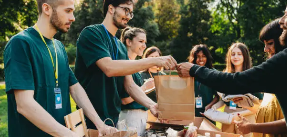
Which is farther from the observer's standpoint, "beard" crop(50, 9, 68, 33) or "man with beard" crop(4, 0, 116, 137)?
"beard" crop(50, 9, 68, 33)

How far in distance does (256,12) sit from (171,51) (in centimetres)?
877

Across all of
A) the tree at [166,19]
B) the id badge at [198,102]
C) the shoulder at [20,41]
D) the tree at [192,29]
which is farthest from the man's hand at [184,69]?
the tree at [166,19]

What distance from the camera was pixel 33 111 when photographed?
4.86 ft

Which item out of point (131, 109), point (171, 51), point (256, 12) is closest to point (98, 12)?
point (171, 51)

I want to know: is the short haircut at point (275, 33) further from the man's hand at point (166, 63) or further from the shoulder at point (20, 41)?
the shoulder at point (20, 41)

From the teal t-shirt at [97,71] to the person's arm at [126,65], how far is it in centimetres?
6

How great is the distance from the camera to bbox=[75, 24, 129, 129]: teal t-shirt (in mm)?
2084

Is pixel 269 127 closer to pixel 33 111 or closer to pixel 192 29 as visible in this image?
pixel 33 111

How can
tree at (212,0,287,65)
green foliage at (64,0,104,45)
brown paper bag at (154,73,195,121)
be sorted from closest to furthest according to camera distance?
1. brown paper bag at (154,73,195,121)
2. tree at (212,0,287,65)
3. green foliage at (64,0,104,45)

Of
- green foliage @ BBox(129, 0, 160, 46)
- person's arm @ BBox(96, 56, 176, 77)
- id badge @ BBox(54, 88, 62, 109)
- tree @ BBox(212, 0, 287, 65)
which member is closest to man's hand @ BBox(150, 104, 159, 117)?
person's arm @ BBox(96, 56, 176, 77)

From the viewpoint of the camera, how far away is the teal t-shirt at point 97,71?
208 cm

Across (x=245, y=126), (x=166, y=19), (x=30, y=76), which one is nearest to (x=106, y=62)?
(x=30, y=76)

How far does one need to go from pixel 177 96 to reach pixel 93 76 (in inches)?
30.6

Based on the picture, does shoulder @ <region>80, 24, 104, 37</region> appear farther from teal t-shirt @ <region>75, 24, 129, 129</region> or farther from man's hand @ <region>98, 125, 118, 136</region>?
man's hand @ <region>98, 125, 118, 136</region>
